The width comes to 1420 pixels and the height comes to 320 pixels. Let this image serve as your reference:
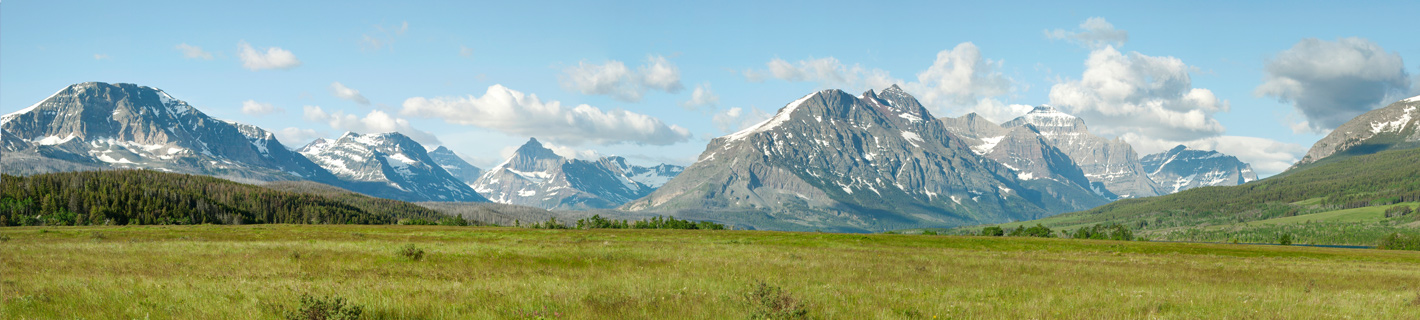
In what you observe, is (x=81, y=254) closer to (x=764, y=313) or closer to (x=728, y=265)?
(x=728, y=265)

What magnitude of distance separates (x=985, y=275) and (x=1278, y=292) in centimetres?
904

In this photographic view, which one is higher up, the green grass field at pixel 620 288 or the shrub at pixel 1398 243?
the shrub at pixel 1398 243

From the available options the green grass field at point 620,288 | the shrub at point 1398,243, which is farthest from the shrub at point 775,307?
the shrub at point 1398,243

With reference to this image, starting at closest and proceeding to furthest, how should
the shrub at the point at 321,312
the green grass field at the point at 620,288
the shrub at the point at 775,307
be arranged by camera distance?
1. the shrub at the point at 321,312
2. the shrub at the point at 775,307
3. the green grass field at the point at 620,288

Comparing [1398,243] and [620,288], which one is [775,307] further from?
[1398,243]

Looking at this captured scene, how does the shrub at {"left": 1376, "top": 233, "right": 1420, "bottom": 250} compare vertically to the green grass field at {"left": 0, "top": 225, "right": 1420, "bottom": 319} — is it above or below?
above

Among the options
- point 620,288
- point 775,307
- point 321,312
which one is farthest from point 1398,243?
point 321,312

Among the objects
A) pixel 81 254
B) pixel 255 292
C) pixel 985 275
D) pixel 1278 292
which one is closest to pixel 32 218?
pixel 81 254

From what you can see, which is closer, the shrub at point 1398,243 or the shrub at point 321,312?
the shrub at point 321,312

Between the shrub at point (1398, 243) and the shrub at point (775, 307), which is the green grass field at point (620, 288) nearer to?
the shrub at point (775, 307)

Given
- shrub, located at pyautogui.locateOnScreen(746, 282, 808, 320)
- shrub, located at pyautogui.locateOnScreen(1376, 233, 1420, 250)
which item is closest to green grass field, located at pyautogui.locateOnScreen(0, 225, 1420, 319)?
shrub, located at pyautogui.locateOnScreen(746, 282, 808, 320)

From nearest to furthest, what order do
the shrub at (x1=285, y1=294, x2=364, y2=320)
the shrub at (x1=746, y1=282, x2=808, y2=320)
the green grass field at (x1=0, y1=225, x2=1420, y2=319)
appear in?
the shrub at (x1=285, y1=294, x2=364, y2=320)
the shrub at (x1=746, y1=282, x2=808, y2=320)
the green grass field at (x1=0, y1=225, x2=1420, y2=319)

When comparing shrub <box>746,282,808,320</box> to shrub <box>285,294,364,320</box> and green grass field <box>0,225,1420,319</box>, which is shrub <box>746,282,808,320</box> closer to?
green grass field <box>0,225,1420,319</box>

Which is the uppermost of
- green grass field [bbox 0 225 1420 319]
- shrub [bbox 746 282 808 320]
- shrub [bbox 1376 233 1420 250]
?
shrub [bbox 1376 233 1420 250]
